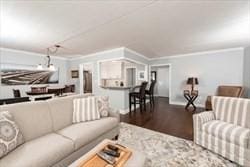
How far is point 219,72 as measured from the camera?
497 centimetres

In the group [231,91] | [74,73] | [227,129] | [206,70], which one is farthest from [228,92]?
[74,73]

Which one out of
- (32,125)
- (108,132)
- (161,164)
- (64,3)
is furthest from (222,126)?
(64,3)

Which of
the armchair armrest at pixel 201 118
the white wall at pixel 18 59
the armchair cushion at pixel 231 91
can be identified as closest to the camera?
the armchair armrest at pixel 201 118

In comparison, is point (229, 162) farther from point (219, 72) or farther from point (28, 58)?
point (28, 58)

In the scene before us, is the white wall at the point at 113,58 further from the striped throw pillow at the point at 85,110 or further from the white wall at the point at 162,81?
the white wall at the point at 162,81

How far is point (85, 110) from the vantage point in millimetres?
2352

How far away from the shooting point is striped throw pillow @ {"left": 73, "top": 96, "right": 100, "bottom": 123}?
7.54ft

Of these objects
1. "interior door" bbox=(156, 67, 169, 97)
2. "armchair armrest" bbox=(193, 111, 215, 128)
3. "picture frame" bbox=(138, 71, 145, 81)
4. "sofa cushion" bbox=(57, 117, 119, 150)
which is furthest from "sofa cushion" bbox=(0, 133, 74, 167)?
"interior door" bbox=(156, 67, 169, 97)

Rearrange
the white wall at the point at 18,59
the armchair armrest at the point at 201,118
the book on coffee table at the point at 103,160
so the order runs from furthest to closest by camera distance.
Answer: the white wall at the point at 18,59 < the armchair armrest at the point at 201,118 < the book on coffee table at the point at 103,160

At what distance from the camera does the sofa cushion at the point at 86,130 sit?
5.80ft

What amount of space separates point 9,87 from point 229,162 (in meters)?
6.46

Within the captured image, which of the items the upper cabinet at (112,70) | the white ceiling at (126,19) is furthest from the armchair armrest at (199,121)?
the upper cabinet at (112,70)

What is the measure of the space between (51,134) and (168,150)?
6.06 feet

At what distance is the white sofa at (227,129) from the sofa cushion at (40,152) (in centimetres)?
206
